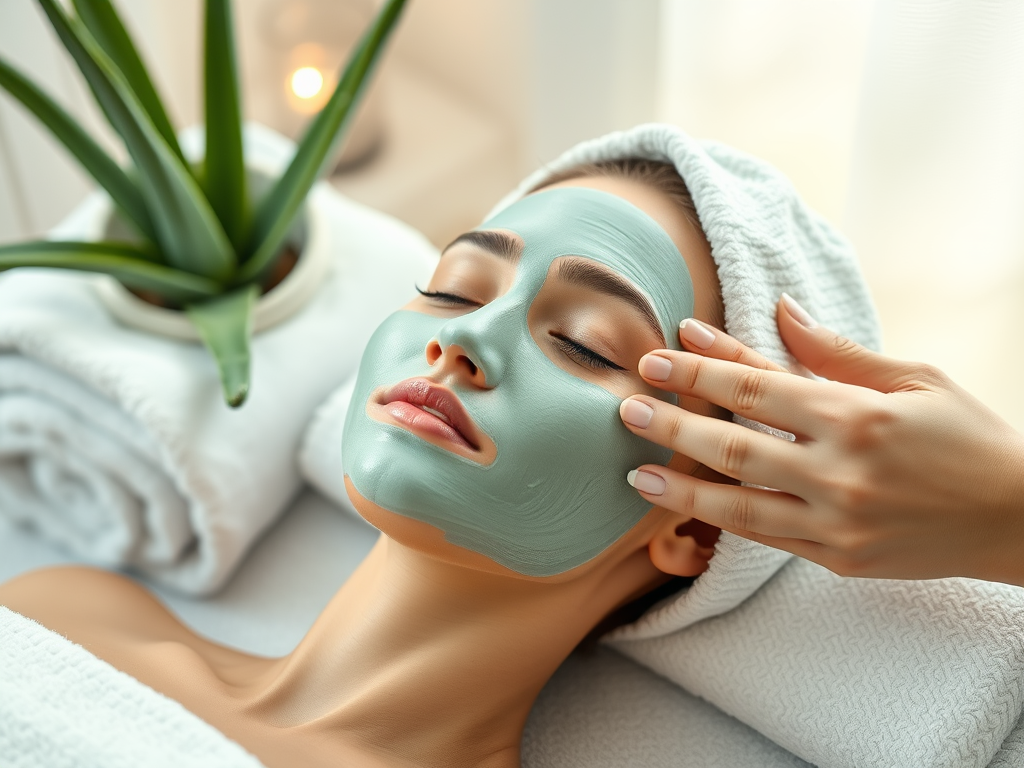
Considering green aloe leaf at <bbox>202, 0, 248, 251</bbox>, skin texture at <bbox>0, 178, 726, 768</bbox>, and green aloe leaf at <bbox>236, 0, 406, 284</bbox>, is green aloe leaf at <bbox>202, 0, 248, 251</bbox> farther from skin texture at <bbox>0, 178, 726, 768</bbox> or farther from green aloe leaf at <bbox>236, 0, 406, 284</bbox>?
skin texture at <bbox>0, 178, 726, 768</bbox>

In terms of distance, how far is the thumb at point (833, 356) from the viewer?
3.08 ft

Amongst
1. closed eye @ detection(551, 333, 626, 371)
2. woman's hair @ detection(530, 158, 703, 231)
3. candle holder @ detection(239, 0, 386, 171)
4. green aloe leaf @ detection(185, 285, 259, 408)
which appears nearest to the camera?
closed eye @ detection(551, 333, 626, 371)

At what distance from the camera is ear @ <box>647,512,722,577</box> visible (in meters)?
1.03

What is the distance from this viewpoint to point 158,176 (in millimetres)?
1240

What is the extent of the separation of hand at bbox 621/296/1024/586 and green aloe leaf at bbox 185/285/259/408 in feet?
1.73

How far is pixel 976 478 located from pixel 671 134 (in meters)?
0.48

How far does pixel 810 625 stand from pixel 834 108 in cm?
69

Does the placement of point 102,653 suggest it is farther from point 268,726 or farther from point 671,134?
point 671,134

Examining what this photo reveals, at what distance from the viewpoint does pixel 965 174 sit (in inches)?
45.0

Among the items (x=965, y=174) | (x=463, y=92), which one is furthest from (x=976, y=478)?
(x=463, y=92)

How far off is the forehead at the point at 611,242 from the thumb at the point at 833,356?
0.35ft

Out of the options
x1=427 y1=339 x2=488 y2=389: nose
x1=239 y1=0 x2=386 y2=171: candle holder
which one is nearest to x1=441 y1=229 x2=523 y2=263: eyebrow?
x1=427 y1=339 x2=488 y2=389: nose

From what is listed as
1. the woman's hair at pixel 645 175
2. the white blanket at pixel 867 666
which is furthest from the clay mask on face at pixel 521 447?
the white blanket at pixel 867 666

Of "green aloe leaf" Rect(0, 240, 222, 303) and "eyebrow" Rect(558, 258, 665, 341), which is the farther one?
"green aloe leaf" Rect(0, 240, 222, 303)
